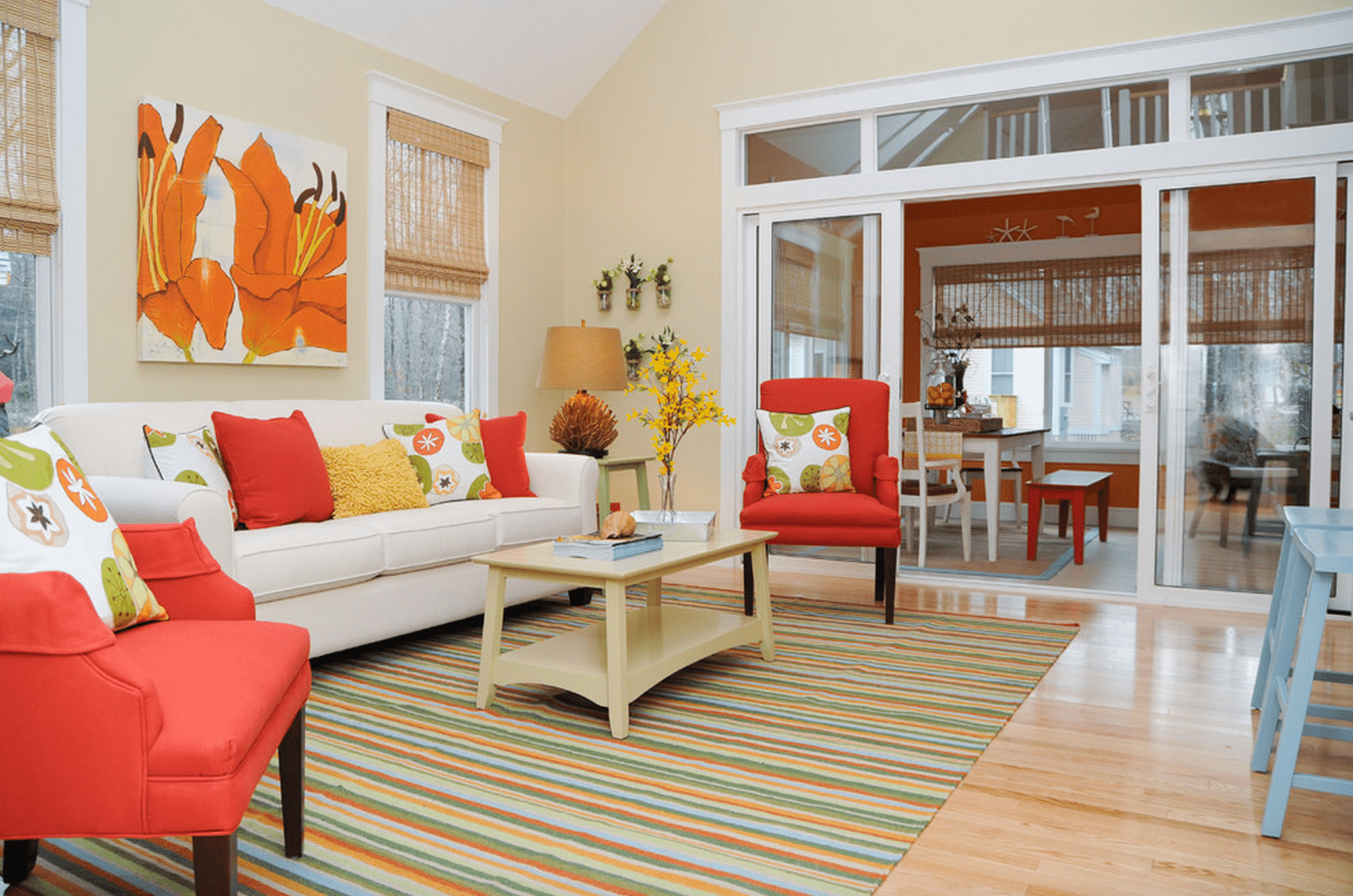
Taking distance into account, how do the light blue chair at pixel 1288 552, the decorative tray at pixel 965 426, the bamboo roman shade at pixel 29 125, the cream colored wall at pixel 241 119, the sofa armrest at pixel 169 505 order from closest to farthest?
1. the light blue chair at pixel 1288 552
2. the sofa armrest at pixel 169 505
3. the bamboo roman shade at pixel 29 125
4. the cream colored wall at pixel 241 119
5. the decorative tray at pixel 965 426

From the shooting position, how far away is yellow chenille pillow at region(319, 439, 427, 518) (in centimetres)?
380

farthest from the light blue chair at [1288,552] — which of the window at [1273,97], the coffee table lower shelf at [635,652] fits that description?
the window at [1273,97]

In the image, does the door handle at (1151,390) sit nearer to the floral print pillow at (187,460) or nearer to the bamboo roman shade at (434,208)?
the bamboo roman shade at (434,208)

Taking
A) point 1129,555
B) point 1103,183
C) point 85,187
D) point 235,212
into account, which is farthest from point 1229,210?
point 85,187

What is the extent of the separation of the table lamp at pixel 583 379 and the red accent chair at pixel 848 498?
0.84 metres

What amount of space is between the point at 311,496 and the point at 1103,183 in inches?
148

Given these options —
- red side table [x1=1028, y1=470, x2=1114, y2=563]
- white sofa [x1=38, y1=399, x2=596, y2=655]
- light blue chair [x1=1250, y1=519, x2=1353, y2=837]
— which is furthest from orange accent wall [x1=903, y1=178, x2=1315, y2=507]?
light blue chair [x1=1250, y1=519, x2=1353, y2=837]

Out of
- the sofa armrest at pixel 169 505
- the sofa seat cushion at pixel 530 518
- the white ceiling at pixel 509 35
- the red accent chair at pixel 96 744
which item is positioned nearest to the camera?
the red accent chair at pixel 96 744

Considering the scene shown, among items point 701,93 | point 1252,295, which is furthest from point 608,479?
point 1252,295

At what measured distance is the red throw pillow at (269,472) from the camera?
3.46m

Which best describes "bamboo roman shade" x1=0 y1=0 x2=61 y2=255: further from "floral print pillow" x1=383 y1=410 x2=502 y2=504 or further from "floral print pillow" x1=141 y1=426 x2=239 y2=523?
"floral print pillow" x1=383 y1=410 x2=502 y2=504

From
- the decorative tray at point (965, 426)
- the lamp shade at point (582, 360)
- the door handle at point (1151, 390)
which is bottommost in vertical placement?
the decorative tray at point (965, 426)

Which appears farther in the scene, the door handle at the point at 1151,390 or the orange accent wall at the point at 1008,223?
the orange accent wall at the point at 1008,223

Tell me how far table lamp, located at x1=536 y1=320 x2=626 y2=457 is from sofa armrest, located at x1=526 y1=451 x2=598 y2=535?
64 centimetres
